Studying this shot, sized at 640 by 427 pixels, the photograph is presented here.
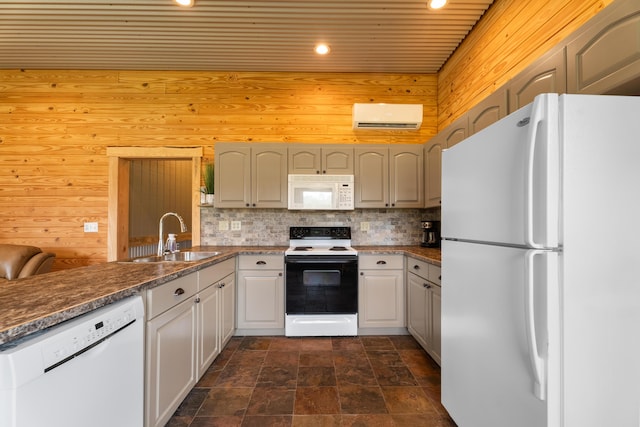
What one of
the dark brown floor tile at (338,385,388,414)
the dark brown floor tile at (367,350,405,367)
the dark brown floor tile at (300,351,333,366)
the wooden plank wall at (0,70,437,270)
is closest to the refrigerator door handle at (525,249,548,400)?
the dark brown floor tile at (338,385,388,414)

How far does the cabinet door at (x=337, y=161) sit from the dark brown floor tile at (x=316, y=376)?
1.90m

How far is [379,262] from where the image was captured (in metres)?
2.91

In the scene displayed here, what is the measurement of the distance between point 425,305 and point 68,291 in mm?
2311

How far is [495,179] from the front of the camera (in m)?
1.19

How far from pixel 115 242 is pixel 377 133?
10.9 ft

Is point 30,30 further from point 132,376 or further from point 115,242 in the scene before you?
point 132,376

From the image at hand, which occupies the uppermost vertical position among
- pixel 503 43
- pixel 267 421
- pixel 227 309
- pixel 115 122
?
pixel 503 43

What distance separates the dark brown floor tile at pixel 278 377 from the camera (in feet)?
6.68

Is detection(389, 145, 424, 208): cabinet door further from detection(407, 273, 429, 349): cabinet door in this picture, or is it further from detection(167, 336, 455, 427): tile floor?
detection(167, 336, 455, 427): tile floor

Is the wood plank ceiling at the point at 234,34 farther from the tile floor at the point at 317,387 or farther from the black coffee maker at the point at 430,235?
the tile floor at the point at 317,387

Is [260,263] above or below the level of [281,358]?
above

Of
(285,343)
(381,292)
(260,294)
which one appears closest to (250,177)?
(260,294)

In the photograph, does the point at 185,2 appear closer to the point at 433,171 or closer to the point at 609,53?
the point at 433,171

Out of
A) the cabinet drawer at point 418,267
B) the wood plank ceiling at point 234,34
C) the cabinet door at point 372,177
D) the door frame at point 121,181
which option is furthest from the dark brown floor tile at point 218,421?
the wood plank ceiling at point 234,34
